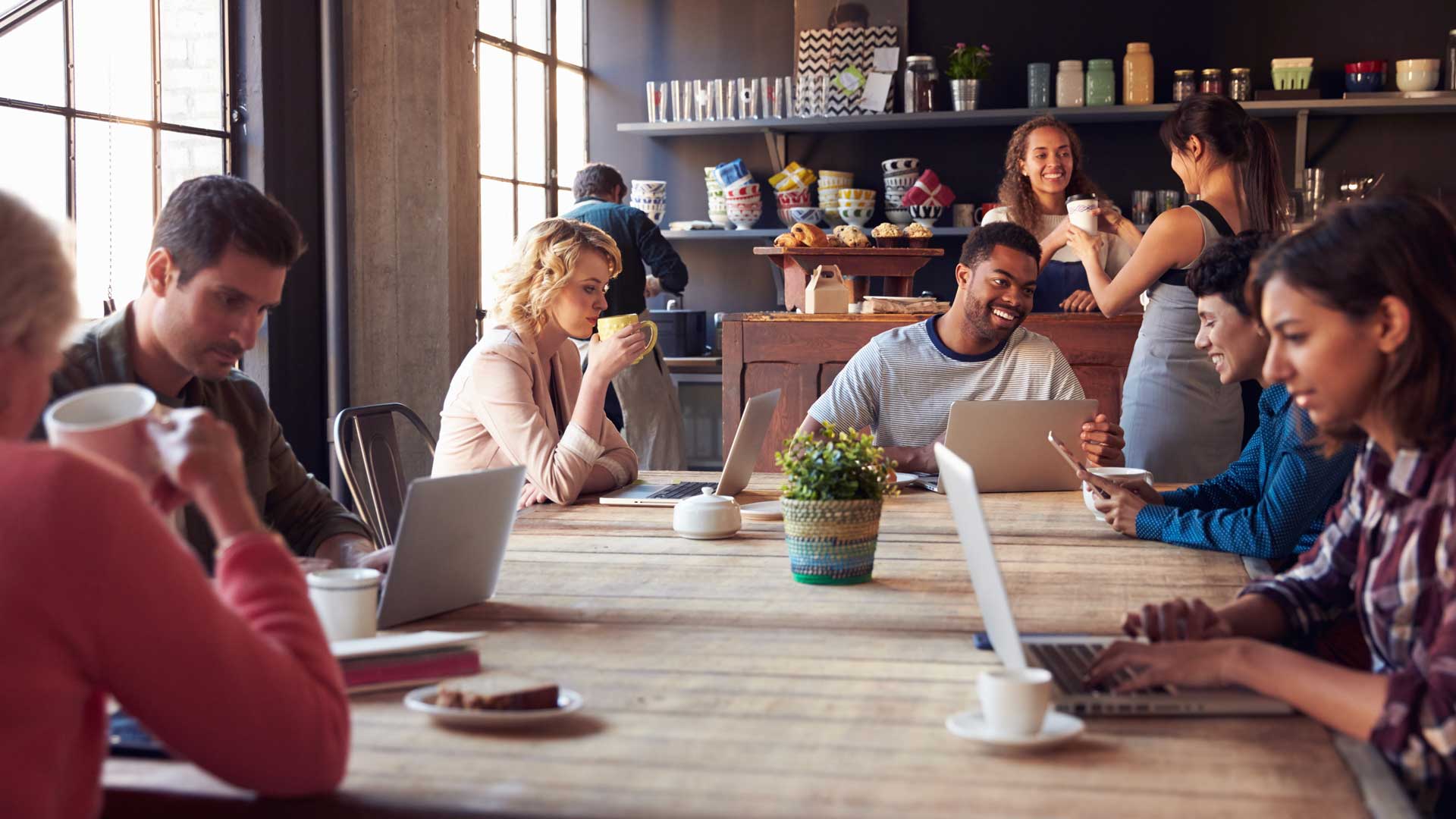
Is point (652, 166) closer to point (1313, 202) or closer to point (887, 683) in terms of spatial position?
point (1313, 202)

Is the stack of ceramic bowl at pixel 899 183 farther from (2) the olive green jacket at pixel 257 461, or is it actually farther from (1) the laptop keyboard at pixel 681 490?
(2) the olive green jacket at pixel 257 461

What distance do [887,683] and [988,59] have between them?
5182 millimetres

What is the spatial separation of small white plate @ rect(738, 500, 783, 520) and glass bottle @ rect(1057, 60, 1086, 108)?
152 inches

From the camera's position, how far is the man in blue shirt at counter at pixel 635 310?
5387 mm

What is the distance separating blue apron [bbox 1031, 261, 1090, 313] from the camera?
4.34 meters

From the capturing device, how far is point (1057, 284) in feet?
14.3

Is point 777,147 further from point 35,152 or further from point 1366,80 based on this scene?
point 35,152

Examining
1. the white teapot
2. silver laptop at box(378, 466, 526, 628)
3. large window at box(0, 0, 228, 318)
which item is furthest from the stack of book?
large window at box(0, 0, 228, 318)

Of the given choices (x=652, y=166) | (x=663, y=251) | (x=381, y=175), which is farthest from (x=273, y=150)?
(x=652, y=166)

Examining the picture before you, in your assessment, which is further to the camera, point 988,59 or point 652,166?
point 652,166

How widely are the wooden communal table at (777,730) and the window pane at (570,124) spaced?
14.3 feet

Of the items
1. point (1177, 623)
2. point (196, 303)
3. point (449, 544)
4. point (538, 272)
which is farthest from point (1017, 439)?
point (196, 303)

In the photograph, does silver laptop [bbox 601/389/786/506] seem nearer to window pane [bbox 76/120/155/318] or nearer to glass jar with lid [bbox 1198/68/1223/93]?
window pane [bbox 76/120/155/318]

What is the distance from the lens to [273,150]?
4.04 m
